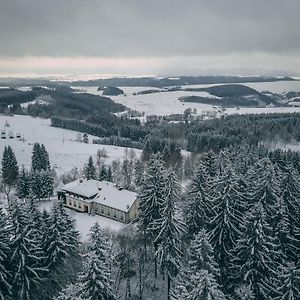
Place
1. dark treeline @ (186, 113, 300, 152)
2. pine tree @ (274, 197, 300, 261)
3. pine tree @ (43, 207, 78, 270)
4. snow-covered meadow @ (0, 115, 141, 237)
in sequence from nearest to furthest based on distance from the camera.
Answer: pine tree @ (43, 207, 78, 270)
pine tree @ (274, 197, 300, 261)
snow-covered meadow @ (0, 115, 141, 237)
dark treeline @ (186, 113, 300, 152)

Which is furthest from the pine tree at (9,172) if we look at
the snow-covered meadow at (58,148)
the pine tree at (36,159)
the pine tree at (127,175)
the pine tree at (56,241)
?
the pine tree at (56,241)

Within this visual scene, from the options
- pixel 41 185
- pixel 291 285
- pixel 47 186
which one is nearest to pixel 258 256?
pixel 291 285

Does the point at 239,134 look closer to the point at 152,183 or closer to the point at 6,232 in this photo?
the point at 152,183

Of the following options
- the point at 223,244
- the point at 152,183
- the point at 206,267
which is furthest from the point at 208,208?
the point at 206,267

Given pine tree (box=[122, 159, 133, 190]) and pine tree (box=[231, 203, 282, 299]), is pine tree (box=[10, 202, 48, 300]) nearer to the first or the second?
pine tree (box=[231, 203, 282, 299])

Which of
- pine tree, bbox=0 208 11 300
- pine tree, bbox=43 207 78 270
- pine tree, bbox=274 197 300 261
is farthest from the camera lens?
pine tree, bbox=274 197 300 261

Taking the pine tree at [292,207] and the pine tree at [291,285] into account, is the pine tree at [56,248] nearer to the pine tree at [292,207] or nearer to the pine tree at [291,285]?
the pine tree at [291,285]

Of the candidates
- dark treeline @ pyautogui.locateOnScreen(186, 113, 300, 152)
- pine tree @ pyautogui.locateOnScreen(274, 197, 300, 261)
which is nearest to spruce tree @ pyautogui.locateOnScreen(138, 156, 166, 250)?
pine tree @ pyautogui.locateOnScreen(274, 197, 300, 261)
